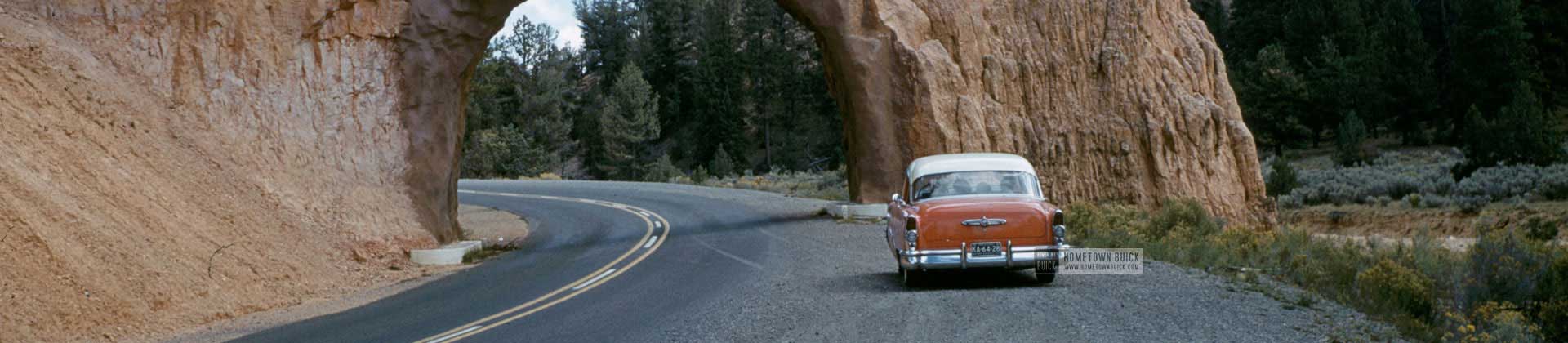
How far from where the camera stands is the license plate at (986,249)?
13094 millimetres

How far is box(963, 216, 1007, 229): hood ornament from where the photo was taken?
13117mm

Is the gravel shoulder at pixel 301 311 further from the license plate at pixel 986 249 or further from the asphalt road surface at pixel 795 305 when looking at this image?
the license plate at pixel 986 249

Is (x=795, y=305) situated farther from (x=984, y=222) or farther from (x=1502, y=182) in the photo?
(x=1502, y=182)

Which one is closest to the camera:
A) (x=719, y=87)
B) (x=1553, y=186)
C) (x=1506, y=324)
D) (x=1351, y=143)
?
(x=1506, y=324)

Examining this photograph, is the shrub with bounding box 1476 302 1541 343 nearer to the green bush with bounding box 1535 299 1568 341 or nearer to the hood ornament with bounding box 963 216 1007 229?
the green bush with bounding box 1535 299 1568 341

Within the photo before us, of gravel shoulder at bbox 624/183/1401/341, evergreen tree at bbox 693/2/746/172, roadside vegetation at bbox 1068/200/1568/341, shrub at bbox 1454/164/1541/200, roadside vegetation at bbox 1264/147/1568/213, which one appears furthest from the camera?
evergreen tree at bbox 693/2/746/172

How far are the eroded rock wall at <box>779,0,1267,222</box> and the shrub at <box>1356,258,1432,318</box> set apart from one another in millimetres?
14710

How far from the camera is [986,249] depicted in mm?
13125

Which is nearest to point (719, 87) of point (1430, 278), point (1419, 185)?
point (1419, 185)

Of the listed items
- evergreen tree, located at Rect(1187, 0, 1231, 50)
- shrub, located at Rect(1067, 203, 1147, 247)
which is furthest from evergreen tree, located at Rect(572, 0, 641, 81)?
shrub, located at Rect(1067, 203, 1147, 247)

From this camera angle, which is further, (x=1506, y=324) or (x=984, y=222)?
(x=984, y=222)

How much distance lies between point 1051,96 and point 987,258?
49.0 feet

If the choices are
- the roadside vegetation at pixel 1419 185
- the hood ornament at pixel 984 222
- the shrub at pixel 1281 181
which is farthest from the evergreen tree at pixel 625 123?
the hood ornament at pixel 984 222

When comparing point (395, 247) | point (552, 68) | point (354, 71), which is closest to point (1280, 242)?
point (395, 247)
